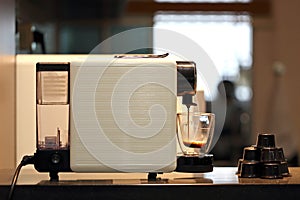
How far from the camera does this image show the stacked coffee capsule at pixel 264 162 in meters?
1.02

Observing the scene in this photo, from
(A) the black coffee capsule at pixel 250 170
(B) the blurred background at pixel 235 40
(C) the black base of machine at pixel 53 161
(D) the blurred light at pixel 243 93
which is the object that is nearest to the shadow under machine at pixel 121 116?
(C) the black base of machine at pixel 53 161

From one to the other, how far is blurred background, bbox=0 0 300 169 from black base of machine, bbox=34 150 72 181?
8.73 ft

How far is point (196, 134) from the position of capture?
1115 mm

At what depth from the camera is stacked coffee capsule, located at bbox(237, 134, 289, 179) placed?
1023 millimetres

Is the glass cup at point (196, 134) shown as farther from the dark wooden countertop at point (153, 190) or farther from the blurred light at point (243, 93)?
the blurred light at point (243, 93)

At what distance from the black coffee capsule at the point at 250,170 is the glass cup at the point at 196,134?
0.32 feet

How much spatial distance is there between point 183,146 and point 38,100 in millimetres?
275

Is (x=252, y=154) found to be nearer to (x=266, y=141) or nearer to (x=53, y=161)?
(x=266, y=141)

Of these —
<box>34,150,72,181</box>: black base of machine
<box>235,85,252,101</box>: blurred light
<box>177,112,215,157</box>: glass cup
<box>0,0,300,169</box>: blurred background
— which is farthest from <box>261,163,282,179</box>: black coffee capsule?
<box>235,85,252,101</box>: blurred light

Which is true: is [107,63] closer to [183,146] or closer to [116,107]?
[116,107]

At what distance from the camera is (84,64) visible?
3.27 feet

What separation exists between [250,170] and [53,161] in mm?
332

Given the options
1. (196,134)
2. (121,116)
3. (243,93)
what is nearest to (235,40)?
(243,93)

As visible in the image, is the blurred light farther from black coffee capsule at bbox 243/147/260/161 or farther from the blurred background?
black coffee capsule at bbox 243/147/260/161
